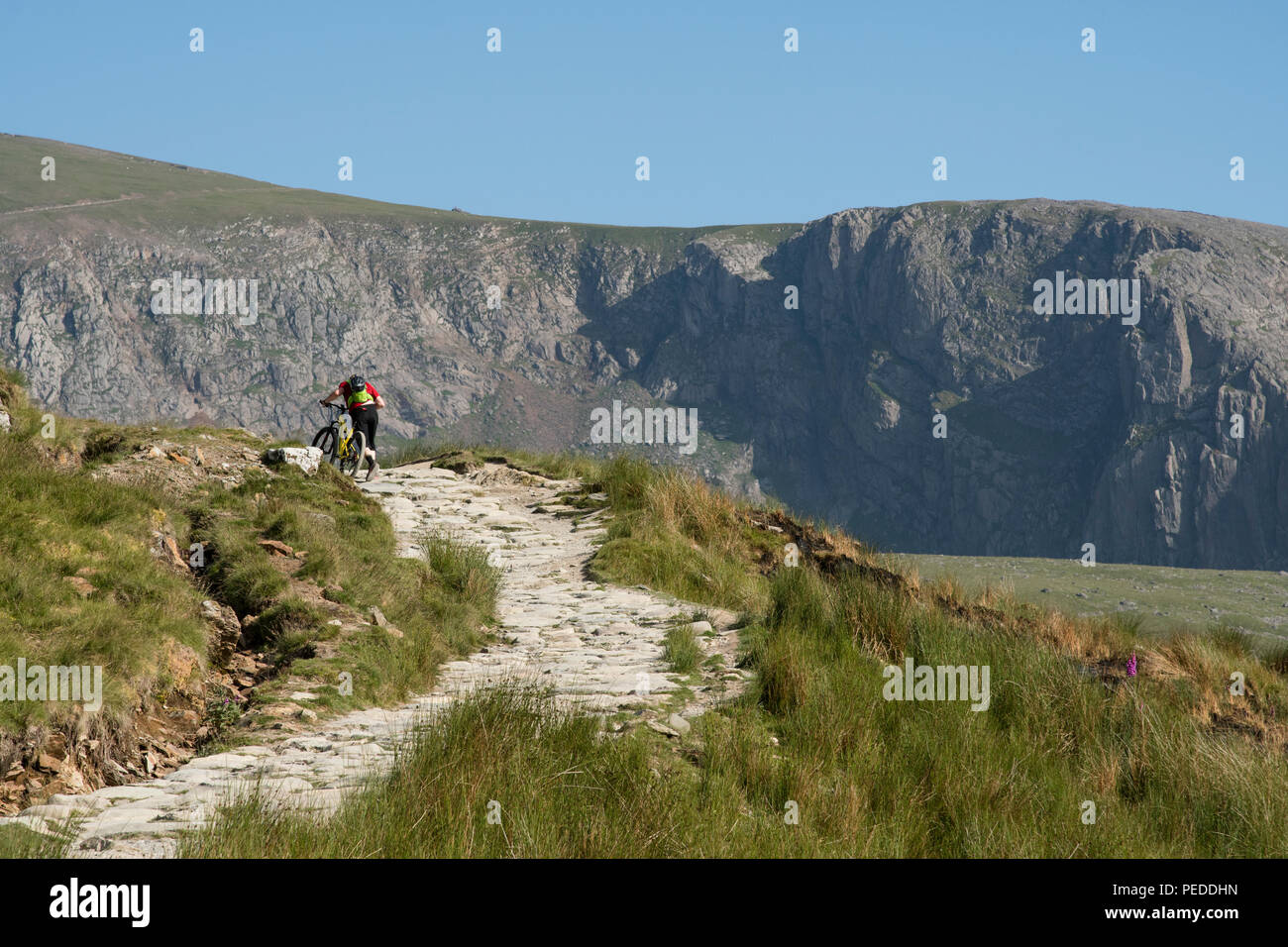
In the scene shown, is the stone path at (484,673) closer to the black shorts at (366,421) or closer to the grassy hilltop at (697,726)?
the grassy hilltop at (697,726)

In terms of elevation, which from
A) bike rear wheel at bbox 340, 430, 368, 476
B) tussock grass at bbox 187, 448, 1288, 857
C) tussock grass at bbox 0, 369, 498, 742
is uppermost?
bike rear wheel at bbox 340, 430, 368, 476

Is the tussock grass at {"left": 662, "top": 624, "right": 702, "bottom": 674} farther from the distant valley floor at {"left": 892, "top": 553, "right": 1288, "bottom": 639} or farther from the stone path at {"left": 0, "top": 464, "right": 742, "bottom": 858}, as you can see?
the distant valley floor at {"left": 892, "top": 553, "right": 1288, "bottom": 639}

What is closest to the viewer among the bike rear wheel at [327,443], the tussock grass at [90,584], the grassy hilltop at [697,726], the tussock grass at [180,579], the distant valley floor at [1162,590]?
the grassy hilltop at [697,726]

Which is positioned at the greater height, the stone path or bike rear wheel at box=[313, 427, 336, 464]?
bike rear wheel at box=[313, 427, 336, 464]

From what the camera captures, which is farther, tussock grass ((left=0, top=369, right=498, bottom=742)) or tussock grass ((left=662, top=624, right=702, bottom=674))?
tussock grass ((left=662, top=624, right=702, bottom=674))

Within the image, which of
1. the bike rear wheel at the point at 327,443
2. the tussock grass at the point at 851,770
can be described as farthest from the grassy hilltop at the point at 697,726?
the bike rear wheel at the point at 327,443

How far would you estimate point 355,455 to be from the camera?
17.8 metres

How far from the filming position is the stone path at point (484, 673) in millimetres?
4777

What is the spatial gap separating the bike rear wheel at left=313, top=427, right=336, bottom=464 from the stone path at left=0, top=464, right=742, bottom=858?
1.15 metres

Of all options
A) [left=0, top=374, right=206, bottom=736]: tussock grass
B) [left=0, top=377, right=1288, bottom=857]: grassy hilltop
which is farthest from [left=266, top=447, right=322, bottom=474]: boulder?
[left=0, top=374, right=206, bottom=736]: tussock grass

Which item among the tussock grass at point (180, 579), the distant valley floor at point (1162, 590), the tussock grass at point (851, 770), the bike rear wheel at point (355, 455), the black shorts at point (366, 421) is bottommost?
the distant valley floor at point (1162, 590)

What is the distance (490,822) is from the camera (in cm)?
463

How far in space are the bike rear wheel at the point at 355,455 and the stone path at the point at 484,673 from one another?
0.60 m

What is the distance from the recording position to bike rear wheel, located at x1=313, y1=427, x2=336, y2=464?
60.1 feet
